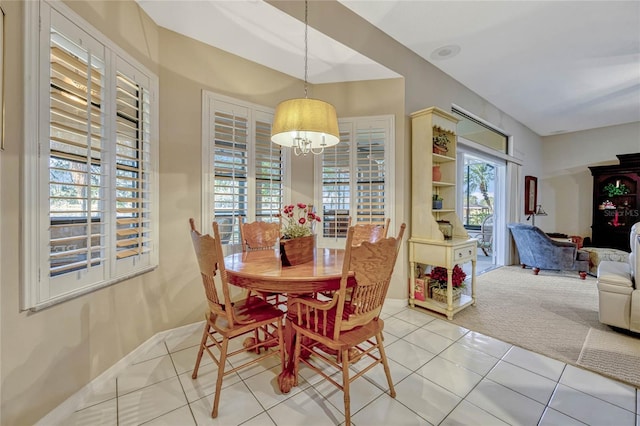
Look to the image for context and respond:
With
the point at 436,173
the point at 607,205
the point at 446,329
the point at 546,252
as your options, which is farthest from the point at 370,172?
the point at 607,205

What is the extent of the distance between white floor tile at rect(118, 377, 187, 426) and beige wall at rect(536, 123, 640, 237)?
7.97 metres

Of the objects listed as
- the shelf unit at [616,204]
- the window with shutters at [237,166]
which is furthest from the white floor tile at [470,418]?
the shelf unit at [616,204]

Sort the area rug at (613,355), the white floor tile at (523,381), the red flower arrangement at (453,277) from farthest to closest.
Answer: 1. the red flower arrangement at (453,277)
2. the area rug at (613,355)
3. the white floor tile at (523,381)

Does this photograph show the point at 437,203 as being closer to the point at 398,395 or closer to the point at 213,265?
the point at 398,395

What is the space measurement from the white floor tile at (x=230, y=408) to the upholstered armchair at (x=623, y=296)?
3.34m

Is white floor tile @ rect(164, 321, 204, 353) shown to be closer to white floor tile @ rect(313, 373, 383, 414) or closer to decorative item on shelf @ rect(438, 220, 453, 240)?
white floor tile @ rect(313, 373, 383, 414)

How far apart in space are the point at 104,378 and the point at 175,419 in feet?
2.33

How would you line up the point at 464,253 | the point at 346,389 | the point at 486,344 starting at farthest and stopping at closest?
1. the point at 464,253
2. the point at 486,344
3. the point at 346,389

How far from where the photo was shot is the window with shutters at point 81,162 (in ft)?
4.45

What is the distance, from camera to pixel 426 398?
5.42 feet

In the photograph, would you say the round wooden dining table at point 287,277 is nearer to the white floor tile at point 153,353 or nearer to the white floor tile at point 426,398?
the white floor tile at point 426,398

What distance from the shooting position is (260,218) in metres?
2.96

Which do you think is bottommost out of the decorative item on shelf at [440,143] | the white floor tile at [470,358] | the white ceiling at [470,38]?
the white floor tile at [470,358]

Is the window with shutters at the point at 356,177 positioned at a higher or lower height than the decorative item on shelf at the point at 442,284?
higher
